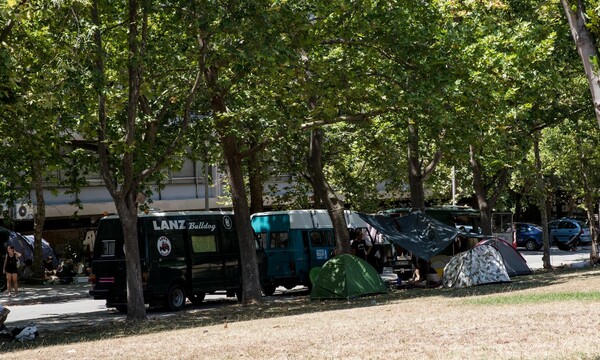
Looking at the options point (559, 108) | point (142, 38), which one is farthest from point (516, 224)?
point (142, 38)

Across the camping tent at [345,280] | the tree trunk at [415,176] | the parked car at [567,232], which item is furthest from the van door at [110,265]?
the parked car at [567,232]

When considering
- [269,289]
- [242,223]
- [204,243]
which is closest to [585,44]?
[242,223]

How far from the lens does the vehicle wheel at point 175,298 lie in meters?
24.0

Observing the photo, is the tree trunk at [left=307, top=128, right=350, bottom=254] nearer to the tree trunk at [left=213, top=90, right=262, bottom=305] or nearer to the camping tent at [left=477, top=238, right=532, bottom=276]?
the tree trunk at [left=213, top=90, right=262, bottom=305]

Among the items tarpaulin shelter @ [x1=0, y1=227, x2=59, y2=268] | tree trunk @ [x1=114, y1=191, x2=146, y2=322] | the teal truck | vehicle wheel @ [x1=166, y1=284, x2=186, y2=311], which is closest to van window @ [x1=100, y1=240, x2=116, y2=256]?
vehicle wheel @ [x1=166, y1=284, x2=186, y2=311]

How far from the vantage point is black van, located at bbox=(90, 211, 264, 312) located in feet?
76.9

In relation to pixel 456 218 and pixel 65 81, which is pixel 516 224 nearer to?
pixel 456 218

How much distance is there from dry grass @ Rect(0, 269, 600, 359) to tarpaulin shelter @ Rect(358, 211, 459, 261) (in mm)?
6749

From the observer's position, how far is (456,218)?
40.9m

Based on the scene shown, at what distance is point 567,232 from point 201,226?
34.2m

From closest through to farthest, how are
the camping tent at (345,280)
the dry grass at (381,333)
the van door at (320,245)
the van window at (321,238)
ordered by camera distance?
the dry grass at (381,333)
the camping tent at (345,280)
the van door at (320,245)
the van window at (321,238)

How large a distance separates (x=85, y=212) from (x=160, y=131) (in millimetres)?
22307

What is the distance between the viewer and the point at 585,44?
855 cm

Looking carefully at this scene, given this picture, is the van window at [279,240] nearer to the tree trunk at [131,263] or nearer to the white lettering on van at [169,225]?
the white lettering on van at [169,225]
